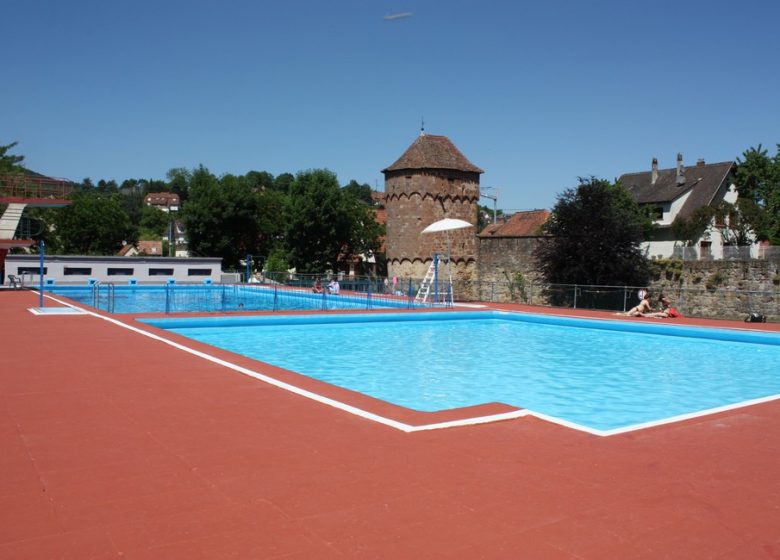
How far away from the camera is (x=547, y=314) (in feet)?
74.6

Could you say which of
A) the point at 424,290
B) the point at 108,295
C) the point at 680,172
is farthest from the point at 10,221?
the point at 680,172

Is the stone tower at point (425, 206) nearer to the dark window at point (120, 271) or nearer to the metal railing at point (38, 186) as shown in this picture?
the metal railing at point (38, 186)

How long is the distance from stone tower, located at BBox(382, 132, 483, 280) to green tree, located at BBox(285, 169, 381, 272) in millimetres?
10980

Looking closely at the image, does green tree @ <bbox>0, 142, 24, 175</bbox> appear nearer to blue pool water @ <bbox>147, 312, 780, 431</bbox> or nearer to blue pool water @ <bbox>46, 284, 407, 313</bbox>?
blue pool water @ <bbox>46, 284, 407, 313</bbox>

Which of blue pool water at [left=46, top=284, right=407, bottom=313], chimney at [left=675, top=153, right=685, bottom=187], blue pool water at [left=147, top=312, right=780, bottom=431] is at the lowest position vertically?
blue pool water at [left=147, top=312, right=780, bottom=431]

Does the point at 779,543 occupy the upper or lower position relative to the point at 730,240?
lower

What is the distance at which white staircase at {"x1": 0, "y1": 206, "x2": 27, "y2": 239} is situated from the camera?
3173 centimetres

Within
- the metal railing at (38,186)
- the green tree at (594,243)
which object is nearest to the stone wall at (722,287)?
the green tree at (594,243)

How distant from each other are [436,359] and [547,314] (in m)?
9.49

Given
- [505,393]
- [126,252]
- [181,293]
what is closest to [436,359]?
[505,393]

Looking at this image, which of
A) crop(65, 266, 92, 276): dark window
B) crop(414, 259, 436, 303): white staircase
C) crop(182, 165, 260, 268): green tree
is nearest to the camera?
crop(414, 259, 436, 303): white staircase

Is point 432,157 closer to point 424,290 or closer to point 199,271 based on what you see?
point 424,290

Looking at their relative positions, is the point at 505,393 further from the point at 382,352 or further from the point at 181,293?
the point at 181,293

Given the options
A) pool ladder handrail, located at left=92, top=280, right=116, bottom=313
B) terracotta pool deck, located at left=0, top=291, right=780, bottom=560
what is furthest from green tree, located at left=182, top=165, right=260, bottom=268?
terracotta pool deck, located at left=0, top=291, right=780, bottom=560
